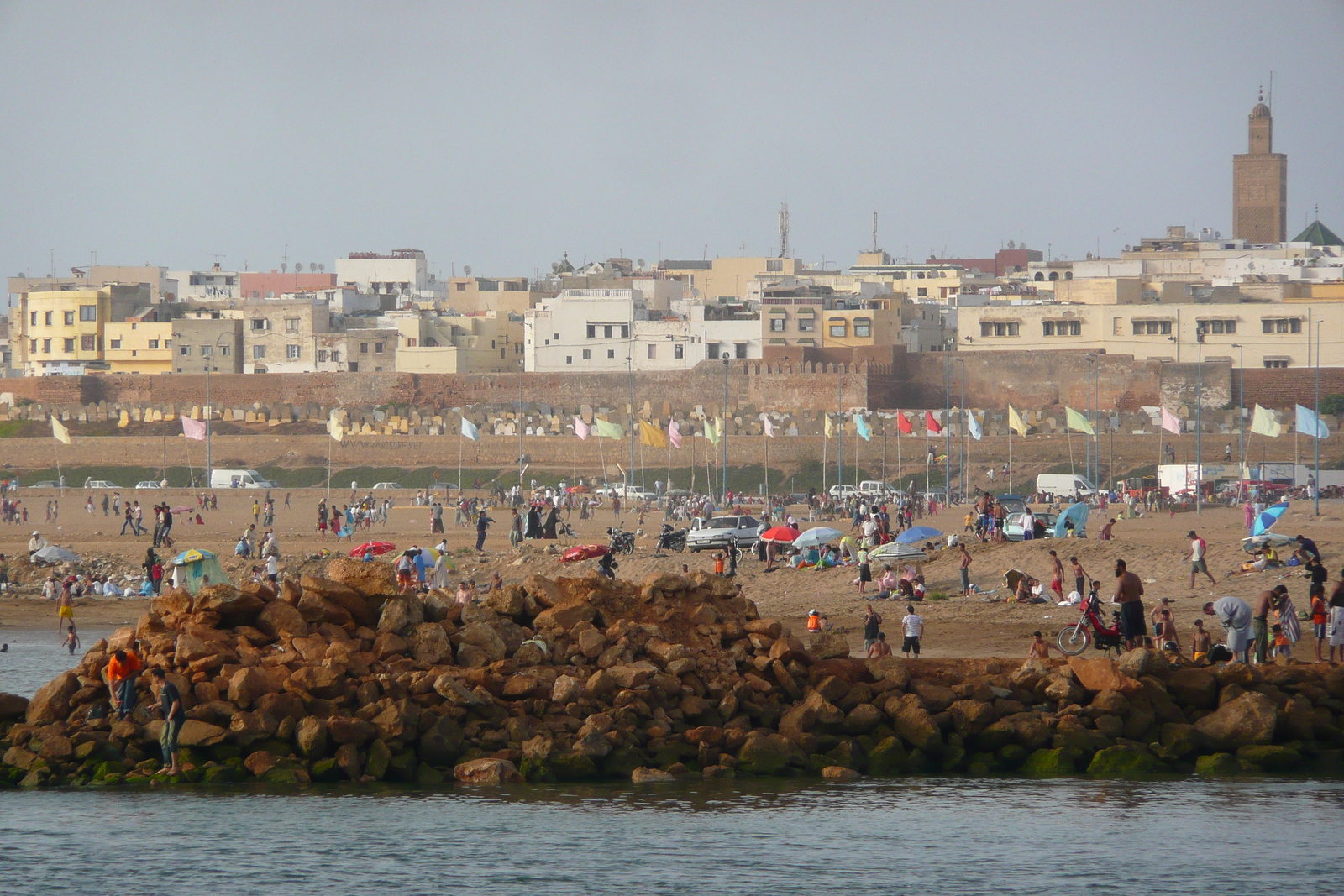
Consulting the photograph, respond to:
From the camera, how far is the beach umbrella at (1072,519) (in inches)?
1238

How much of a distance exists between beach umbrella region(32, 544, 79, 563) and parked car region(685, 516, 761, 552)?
39.9 ft

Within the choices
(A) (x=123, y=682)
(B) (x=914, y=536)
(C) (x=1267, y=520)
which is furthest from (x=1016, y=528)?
(A) (x=123, y=682)

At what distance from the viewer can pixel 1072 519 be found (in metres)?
31.5

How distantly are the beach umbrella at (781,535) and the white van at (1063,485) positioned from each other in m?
22.6

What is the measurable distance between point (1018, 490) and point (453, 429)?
24052 millimetres

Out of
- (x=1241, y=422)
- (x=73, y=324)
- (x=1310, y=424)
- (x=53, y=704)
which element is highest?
(x=73, y=324)

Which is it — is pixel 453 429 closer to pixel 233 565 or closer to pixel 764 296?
pixel 764 296

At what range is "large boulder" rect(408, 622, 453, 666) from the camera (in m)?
Result: 17.6

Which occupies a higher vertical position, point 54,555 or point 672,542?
point 672,542

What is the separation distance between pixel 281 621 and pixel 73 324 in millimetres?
73519

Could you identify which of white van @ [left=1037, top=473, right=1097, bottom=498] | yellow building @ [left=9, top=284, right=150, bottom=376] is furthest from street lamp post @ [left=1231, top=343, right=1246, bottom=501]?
yellow building @ [left=9, top=284, right=150, bottom=376]

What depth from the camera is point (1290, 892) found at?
14.1 m

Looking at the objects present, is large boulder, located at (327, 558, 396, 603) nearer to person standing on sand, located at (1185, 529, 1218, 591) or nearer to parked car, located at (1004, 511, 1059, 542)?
person standing on sand, located at (1185, 529, 1218, 591)

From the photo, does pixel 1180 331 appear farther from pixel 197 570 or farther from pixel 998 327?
pixel 197 570
